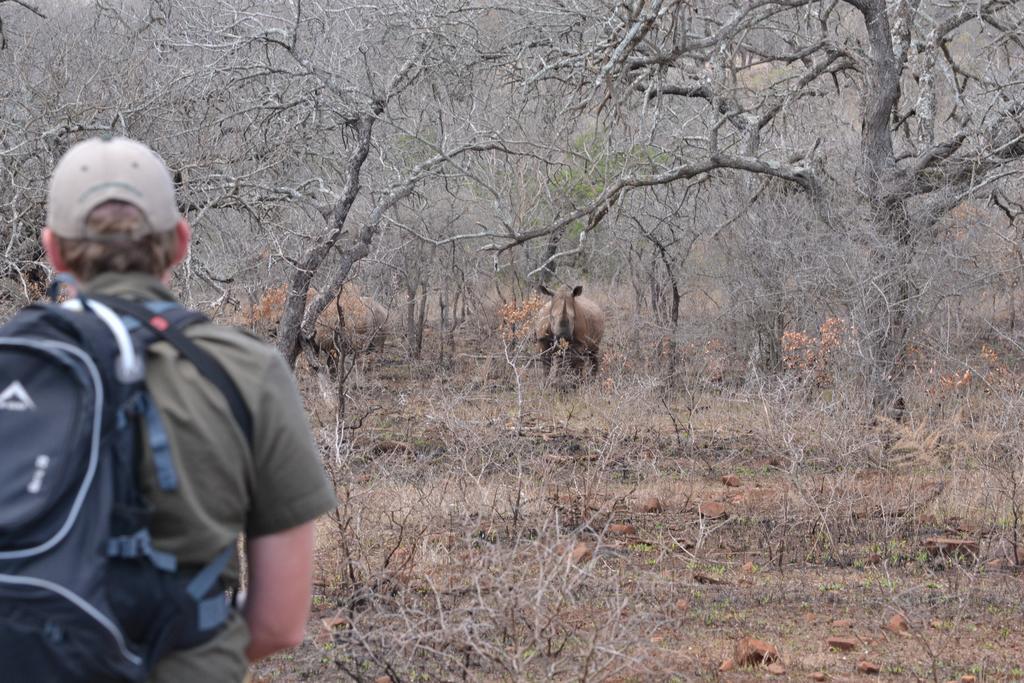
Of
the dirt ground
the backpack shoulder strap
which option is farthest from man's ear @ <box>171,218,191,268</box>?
the dirt ground

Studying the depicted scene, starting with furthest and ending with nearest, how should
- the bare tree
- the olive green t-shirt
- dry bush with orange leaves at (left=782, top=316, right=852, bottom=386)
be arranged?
1. dry bush with orange leaves at (left=782, top=316, right=852, bottom=386)
2. the bare tree
3. the olive green t-shirt

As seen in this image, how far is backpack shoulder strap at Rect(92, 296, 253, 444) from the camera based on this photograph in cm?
208

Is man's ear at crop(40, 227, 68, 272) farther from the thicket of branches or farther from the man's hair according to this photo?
the thicket of branches

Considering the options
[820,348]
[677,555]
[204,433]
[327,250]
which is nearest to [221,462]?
[204,433]

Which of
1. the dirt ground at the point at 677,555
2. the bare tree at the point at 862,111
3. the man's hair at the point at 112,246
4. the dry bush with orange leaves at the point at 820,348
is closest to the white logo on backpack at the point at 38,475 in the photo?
the man's hair at the point at 112,246

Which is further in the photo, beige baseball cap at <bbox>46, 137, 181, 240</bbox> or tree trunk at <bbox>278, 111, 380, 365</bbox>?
tree trunk at <bbox>278, 111, 380, 365</bbox>

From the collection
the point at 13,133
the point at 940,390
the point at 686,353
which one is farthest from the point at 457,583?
the point at 686,353

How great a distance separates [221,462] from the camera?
2.09 m

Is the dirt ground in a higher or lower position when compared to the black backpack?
lower

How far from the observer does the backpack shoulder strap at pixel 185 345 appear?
2080 mm

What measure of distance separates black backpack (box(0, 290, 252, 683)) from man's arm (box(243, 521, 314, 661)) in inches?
6.3

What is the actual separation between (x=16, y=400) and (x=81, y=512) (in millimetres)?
221

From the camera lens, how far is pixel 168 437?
204 cm

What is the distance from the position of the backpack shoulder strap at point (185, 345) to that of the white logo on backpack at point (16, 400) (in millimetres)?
212
